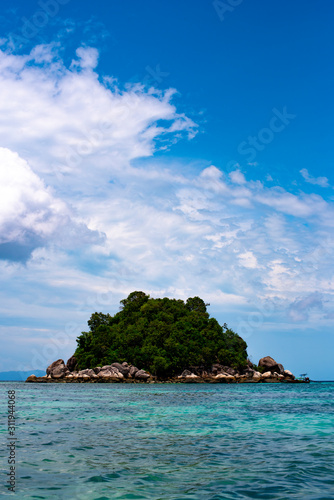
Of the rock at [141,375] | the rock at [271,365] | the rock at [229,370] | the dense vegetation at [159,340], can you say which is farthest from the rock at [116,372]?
the rock at [271,365]

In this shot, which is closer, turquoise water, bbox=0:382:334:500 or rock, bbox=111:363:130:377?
turquoise water, bbox=0:382:334:500

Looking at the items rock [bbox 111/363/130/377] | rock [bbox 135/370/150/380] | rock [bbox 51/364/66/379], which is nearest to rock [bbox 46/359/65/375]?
rock [bbox 51/364/66/379]

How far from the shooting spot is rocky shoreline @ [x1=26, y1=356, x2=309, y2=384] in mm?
85275

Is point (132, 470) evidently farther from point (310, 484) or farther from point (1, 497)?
point (310, 484)

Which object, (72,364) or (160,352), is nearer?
(160,352)

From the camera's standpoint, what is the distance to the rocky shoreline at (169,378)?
85.3 meters

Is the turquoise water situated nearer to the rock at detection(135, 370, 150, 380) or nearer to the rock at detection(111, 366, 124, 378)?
the rock at detection(111, 366, 124, 378)

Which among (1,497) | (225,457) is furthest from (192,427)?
(1,497)

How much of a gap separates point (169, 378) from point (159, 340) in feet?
28.5

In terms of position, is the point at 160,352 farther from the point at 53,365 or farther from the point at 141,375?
the point at 53,365

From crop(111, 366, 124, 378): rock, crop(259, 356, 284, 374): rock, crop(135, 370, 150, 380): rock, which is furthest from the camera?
crop(259, 356, 284, 374): rock

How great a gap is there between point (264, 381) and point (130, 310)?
38323 mm

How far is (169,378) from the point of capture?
9250 cm

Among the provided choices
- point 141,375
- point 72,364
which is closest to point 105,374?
point 141,375
